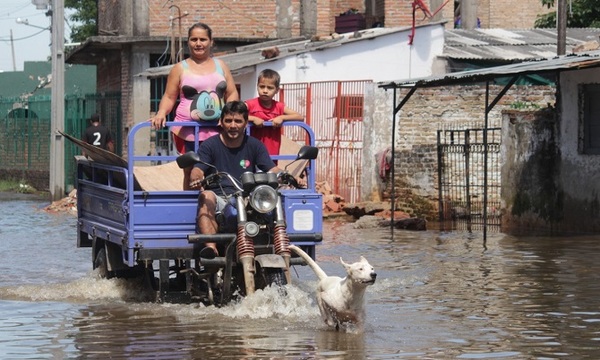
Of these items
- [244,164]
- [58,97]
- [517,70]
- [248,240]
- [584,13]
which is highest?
[584,13]

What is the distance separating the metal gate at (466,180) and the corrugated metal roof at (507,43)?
5.25 meters

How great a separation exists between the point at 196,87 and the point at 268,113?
2.21 feet

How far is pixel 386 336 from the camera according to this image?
29.9 ft

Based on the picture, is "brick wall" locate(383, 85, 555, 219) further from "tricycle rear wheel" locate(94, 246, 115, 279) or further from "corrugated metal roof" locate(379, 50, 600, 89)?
"tricycle rear wheel" locate(94, 246, 115, 279)

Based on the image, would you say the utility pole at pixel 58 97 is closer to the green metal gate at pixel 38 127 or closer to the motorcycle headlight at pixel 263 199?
the green metal gate at pixel 38 127

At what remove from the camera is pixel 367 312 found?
34.3ft

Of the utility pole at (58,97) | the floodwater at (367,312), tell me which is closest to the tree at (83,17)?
the utility pole at (58,97)

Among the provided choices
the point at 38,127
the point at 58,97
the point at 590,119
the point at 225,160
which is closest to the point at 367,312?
the point at 225,160

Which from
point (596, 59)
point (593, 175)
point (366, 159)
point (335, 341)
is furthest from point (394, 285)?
point (366, 159)

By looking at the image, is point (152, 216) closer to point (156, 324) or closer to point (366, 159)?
point (156, 324)

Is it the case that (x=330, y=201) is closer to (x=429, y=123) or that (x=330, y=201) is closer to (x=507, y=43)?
(x=429, y=123)

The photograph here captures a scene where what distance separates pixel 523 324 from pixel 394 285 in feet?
9.35

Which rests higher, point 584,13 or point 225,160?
point 584,13

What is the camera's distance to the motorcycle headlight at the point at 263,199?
384 inches
